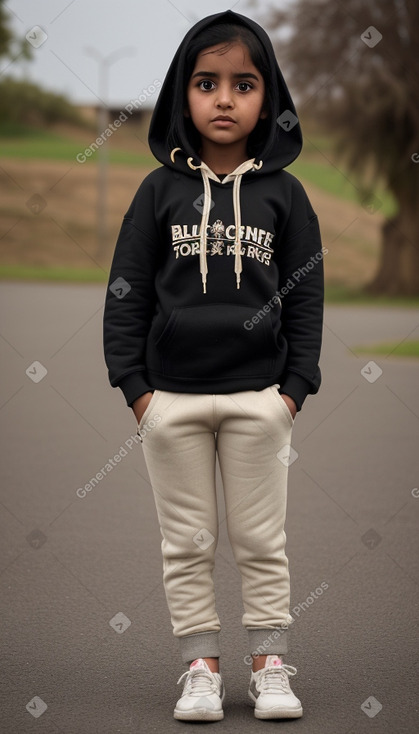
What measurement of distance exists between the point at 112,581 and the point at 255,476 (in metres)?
1.56

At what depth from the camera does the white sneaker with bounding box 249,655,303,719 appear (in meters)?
3.32

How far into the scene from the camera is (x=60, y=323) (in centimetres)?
1647

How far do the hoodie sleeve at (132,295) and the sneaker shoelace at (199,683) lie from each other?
2.62 feet

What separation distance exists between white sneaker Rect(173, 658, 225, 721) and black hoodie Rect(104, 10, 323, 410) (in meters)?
0.80

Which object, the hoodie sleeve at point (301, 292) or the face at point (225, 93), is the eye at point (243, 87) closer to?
the face at point (225, 93)

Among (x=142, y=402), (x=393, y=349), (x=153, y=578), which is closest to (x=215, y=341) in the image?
(x=142, y=402)

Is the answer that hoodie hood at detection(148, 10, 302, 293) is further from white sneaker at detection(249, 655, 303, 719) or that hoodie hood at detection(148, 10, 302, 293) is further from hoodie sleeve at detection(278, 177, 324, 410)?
white sneaker at detection(249, 655, 303, 719)

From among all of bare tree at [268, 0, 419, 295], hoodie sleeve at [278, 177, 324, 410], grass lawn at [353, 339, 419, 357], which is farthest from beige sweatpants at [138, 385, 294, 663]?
bare tree at [268, 0, 419, 295]

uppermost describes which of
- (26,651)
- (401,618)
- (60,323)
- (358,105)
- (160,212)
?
(358,105)

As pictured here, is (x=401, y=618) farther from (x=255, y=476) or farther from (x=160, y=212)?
(x=160, y=212)

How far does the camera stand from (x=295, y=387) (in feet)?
11.2

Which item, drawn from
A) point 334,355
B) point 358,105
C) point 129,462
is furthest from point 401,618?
point 358,105

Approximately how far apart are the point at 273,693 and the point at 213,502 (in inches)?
22.2

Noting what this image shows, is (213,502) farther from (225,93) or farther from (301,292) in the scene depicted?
(225,93)
